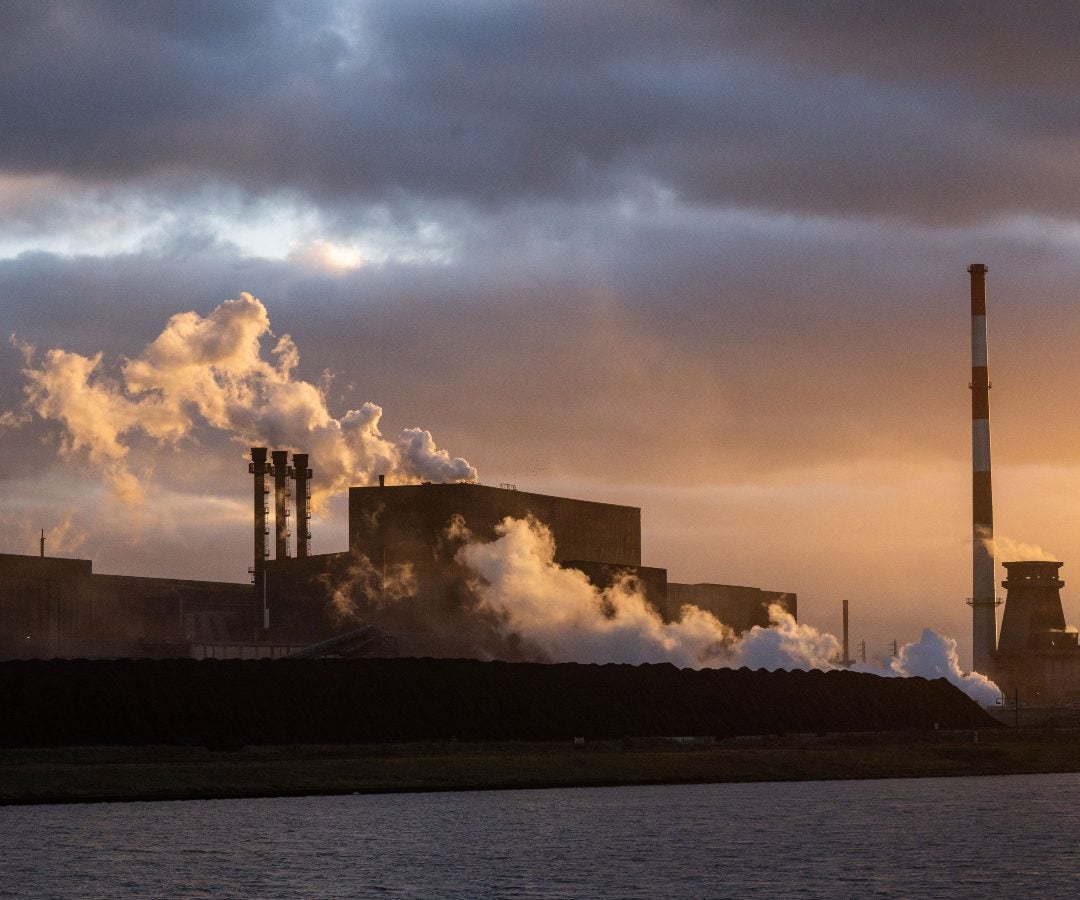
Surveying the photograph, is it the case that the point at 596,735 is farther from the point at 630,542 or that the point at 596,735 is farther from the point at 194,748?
the point at 630,542

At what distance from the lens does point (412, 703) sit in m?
77.6

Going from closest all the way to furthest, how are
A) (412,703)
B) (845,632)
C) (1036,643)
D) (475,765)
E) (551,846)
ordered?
(551,846)
(475,765)
(412,703)
(1036,643)
(845,632)

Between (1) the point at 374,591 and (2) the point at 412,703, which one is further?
(1) the point at 374,591

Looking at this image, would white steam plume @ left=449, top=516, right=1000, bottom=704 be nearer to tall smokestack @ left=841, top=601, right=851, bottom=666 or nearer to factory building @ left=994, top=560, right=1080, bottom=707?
factory building @ left=994, top=560, right=1080, bottom=707

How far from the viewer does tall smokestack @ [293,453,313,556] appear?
12538 cm

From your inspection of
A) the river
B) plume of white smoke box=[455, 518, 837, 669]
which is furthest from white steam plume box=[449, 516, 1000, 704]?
the river

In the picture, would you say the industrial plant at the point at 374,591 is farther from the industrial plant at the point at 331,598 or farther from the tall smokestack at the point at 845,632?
the tall smokestack at the point at 845,632

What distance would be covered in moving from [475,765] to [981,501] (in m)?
59.5

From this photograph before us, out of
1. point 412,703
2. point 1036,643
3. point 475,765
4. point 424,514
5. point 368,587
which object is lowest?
point 475,765

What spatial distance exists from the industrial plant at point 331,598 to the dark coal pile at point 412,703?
813 inches

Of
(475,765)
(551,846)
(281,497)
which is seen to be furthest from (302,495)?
(551,846)

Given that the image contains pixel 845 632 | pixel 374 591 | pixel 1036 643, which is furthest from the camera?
pixel 845 632

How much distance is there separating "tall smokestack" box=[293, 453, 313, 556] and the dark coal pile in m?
39.2

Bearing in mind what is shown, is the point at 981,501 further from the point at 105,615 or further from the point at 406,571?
the point at 105,615
